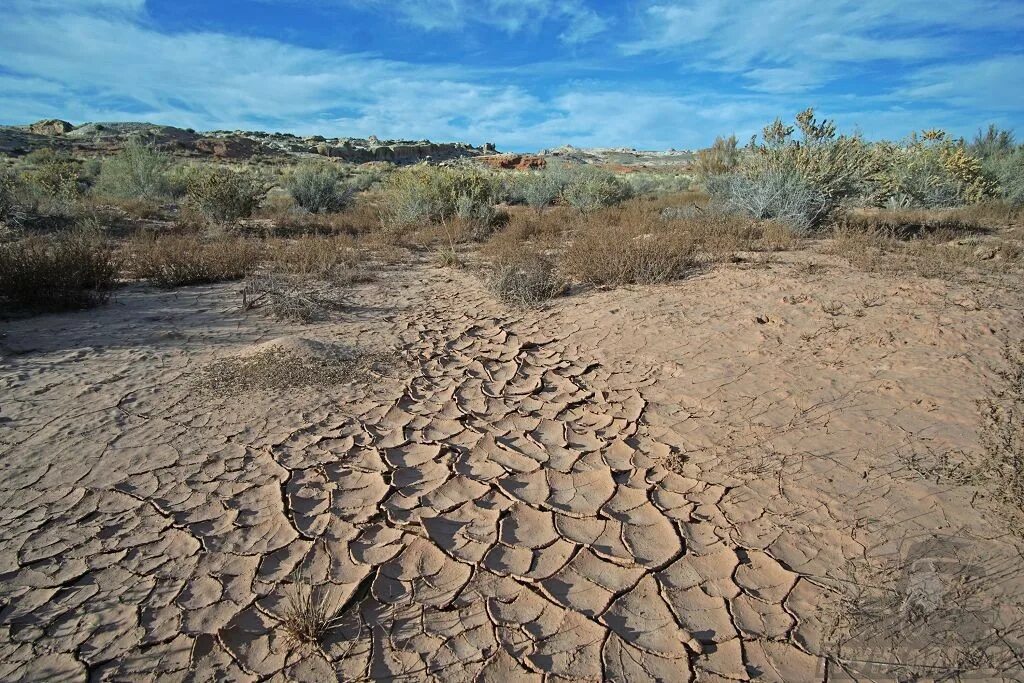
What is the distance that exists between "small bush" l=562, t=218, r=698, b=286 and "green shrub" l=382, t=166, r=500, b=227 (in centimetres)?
401

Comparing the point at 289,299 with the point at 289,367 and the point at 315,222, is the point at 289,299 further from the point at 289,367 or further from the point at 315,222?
the point at 315,222

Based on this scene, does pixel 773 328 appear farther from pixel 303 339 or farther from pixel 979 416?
pixel 303 339

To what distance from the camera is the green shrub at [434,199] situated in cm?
1030

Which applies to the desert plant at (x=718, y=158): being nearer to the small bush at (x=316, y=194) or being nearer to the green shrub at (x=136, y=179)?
the small bush at (x=316, y=194)

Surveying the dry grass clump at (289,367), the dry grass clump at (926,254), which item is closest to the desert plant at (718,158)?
the dry grass clump at (926,254)

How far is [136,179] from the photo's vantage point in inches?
541

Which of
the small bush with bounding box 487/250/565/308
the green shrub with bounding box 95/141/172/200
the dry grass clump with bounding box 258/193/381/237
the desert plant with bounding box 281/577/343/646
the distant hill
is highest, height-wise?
the distant hill

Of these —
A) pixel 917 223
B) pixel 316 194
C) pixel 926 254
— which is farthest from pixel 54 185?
pixel 917 223

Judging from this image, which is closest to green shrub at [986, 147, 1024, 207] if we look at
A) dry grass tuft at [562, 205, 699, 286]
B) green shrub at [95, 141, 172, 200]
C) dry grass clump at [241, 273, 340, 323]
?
dry grass tuft at [562, 205, 699, 286]

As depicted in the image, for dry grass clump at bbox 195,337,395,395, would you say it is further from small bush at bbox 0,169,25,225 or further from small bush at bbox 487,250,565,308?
small bush at bbox 0,169,25,225

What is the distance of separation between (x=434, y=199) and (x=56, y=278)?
645cm

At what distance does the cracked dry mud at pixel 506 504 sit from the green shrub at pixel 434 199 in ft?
20.0

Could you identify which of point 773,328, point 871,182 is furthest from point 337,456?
point 871,182

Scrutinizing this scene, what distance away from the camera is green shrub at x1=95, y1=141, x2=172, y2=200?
13500 mm
